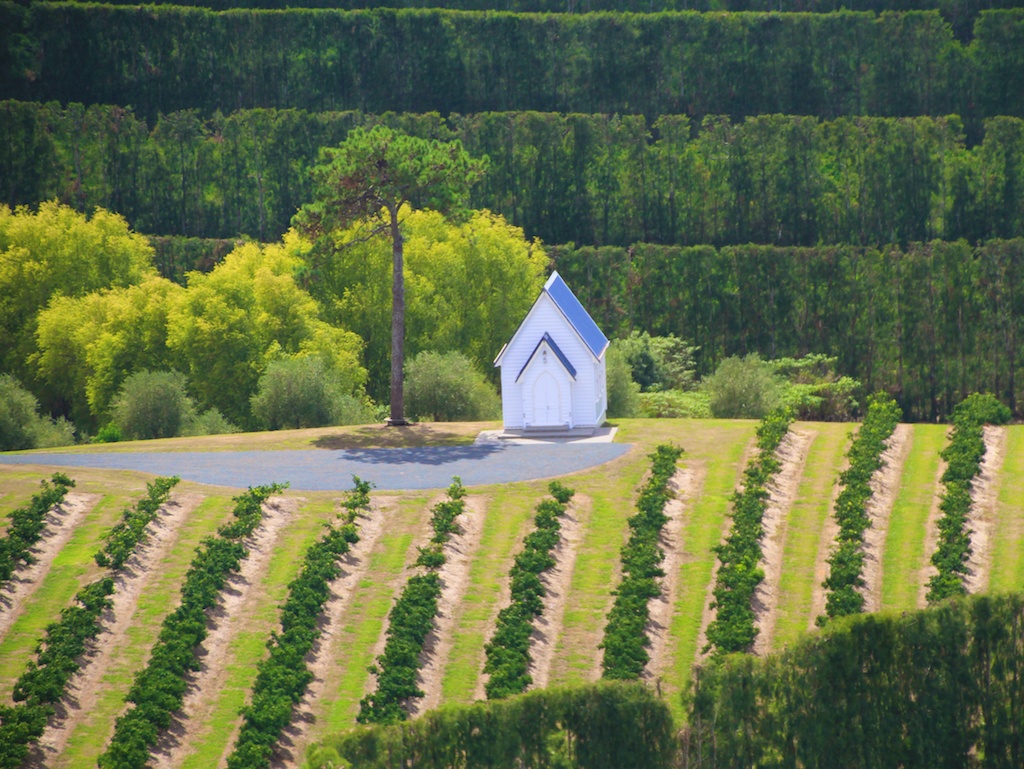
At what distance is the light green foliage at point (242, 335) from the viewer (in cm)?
5947

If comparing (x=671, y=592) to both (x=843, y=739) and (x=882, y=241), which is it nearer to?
(x=843, y=739)

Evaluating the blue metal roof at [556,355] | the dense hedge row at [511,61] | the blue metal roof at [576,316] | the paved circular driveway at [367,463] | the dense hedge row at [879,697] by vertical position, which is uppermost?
the dense hedge row at [511,61]

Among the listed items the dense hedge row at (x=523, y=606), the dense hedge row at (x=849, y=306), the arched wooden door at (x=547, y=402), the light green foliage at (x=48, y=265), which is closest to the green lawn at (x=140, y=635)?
Result: the dense hedge row at (x=523, y=606)

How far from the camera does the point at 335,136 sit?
8819 cm

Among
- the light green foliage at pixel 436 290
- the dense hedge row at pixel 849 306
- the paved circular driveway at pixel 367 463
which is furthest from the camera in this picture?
the dense hedge row at pixel 849 306

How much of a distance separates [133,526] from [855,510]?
718 inches

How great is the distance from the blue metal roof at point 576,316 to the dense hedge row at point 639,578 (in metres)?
6.78

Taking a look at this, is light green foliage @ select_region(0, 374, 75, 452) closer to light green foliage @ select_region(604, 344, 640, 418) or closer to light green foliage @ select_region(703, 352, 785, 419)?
light green foliage @ select_region(604, 344, 640, 418)

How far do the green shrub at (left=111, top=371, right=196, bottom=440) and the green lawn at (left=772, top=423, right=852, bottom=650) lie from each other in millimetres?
24170

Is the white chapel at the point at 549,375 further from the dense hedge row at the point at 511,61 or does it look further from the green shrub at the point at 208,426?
the dense hedge row at the point at 511,61

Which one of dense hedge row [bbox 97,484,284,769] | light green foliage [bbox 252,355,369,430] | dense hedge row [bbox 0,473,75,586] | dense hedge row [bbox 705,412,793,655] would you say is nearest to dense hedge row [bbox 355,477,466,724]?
dense hedge row [bbox 97,484,284,769]

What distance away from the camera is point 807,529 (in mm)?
35844

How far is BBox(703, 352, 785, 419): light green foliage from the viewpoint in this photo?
54.6 metres

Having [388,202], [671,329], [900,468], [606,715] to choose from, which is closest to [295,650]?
[606,715]
